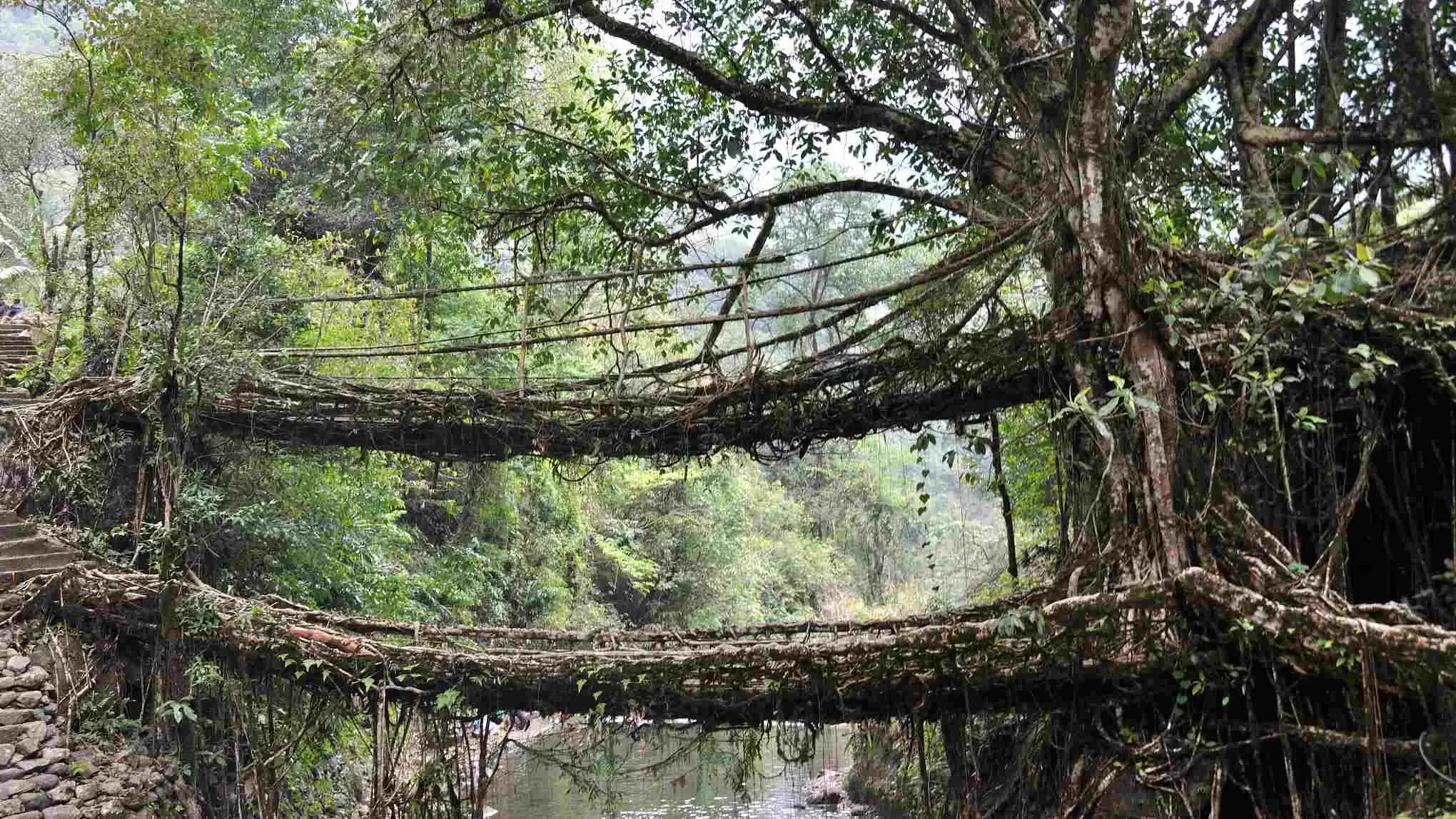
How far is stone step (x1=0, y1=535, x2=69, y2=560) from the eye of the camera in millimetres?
7426

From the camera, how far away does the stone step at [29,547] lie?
7426 mm

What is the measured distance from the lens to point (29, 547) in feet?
24.7

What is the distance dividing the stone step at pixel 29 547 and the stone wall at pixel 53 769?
59 centimetres

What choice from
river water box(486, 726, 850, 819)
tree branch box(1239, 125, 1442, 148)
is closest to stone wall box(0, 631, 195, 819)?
river water box(486, 726, 850, 819)

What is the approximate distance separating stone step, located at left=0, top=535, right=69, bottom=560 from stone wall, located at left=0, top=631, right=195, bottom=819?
590mm

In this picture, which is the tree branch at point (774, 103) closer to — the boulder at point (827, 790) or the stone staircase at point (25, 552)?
the stone staircase at point (25, 552)

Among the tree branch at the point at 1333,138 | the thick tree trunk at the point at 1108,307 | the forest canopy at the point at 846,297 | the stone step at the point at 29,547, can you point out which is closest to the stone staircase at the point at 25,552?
the stone step at the point at 29,547

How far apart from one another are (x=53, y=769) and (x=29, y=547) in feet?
5.41

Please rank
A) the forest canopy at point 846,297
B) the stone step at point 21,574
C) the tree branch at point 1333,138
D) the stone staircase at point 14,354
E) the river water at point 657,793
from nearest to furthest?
the forest canopy at point 846,297, the tree branch at point 1333,138, the stone step at point 21,574, the stone staircase at point 14,354, the river water at point 657,793

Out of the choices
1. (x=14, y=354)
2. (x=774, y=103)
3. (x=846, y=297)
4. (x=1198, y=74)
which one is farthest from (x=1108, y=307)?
(x=14, y=354)

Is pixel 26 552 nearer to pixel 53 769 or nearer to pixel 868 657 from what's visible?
pixel 53 769

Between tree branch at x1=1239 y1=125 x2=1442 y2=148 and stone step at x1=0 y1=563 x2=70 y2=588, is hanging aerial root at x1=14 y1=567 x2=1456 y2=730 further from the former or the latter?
tree branch at x1=1239 y1=125 x2=1442 y2=148

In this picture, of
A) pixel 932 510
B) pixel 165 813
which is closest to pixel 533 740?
pixel 165 813

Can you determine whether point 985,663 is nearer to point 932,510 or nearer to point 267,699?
point 267,699
